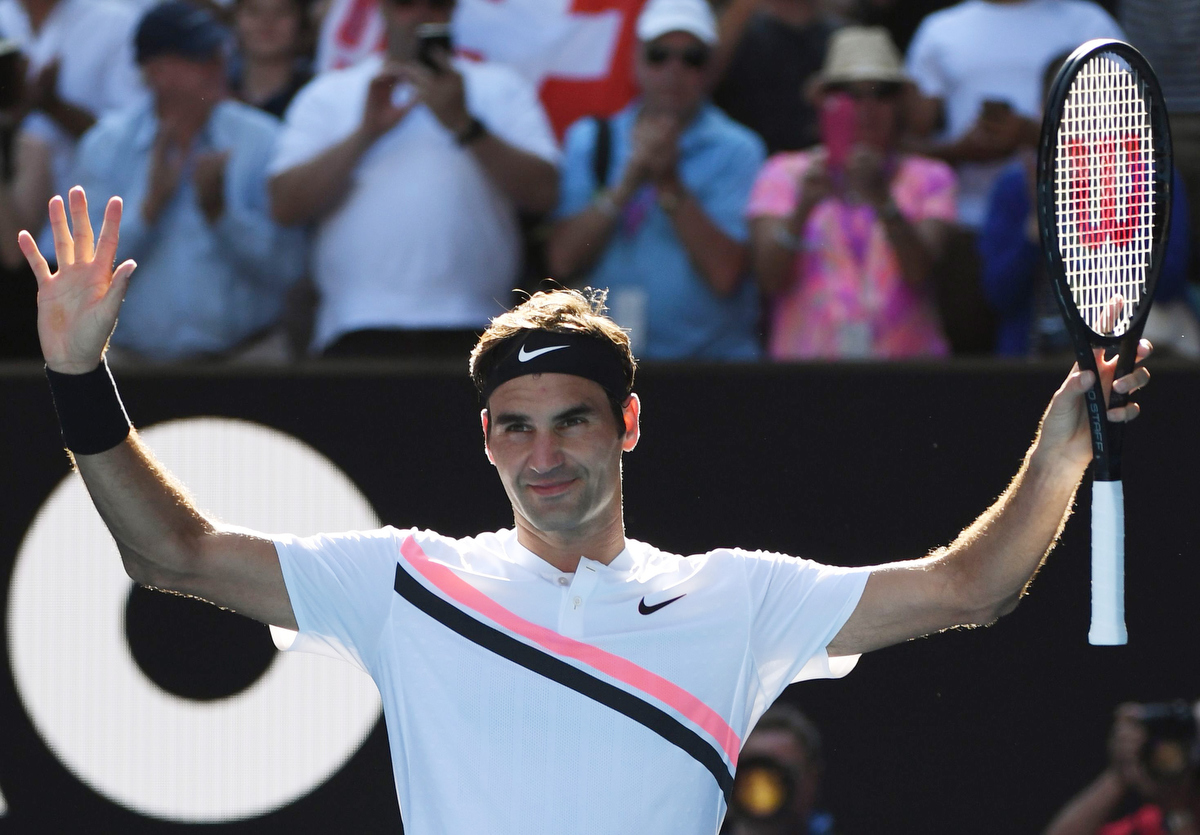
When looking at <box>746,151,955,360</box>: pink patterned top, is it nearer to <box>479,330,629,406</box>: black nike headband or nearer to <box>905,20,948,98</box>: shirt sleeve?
<box>905,20,948,98</box>: shirt sleeve

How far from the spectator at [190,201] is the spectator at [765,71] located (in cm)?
164

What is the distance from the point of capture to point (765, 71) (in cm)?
594

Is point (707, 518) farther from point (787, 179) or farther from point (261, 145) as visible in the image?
point (261, 145)

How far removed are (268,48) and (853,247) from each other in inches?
86.8

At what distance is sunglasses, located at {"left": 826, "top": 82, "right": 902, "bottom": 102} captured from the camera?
5449mm

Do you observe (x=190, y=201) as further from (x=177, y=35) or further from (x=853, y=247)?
(x=853, y=247)

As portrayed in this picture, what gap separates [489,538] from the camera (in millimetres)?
3348

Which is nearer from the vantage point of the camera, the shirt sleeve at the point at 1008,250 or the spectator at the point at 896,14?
the shirt sleeve at the point at 1008,250

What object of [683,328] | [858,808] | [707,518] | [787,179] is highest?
[787,179]

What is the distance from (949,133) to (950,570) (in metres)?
3.01

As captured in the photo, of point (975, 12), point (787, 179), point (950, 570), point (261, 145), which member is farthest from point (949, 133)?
point (950, 570)

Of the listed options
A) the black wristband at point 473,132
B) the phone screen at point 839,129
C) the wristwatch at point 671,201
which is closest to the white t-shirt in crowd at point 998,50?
the phone screen at point 839,129

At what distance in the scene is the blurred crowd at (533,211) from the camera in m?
5.29

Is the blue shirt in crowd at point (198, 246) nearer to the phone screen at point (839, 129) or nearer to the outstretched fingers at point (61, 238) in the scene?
the phone screen at point (839, 129)
